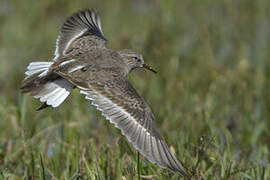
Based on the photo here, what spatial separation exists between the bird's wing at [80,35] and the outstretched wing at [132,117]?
0.81 meters

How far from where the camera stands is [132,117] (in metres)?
5.14

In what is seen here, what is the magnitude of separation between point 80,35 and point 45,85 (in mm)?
901

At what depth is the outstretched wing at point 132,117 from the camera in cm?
487

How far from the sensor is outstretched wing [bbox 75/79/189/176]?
16.0ft

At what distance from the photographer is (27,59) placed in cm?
905

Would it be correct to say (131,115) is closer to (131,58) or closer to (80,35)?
(131,58)

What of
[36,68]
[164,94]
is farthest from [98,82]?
[164,94]

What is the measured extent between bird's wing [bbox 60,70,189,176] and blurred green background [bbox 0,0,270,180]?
0.20 m

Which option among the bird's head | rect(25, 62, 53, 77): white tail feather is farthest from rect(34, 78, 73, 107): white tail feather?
the bird's head

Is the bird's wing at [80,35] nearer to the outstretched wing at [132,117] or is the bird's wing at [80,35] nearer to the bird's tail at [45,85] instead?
the bird's tail at [45,85]

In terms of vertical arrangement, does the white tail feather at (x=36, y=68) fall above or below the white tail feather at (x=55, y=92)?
above

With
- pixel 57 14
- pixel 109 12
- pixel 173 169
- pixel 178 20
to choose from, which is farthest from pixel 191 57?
pixel 173 169

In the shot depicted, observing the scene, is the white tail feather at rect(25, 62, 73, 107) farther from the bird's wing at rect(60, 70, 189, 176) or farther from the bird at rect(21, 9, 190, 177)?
the bird's wing at rect(60, 70, 189, 176)

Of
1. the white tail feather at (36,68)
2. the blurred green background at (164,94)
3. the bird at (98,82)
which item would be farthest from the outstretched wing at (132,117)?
the white tail feather at (36,68)
